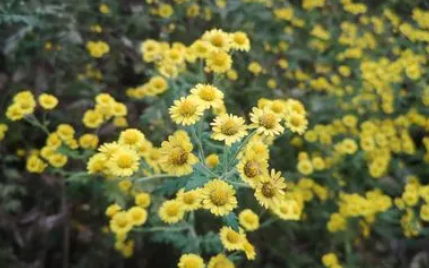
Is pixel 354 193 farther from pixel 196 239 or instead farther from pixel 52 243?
pixel 52 243

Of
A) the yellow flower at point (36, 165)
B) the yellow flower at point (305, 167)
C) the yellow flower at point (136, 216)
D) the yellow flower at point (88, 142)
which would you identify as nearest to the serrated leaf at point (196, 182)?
the yellow flower at point (136, 216)

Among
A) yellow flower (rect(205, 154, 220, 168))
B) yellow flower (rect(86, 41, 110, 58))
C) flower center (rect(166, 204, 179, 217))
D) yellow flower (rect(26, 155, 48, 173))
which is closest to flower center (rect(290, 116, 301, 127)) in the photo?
yellow flower (rect(205, 154, 220, 168))

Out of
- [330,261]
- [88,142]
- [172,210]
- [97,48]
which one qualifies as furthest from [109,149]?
[330,261]

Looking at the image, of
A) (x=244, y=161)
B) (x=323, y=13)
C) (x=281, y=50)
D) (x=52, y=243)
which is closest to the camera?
(x=244, y=161)

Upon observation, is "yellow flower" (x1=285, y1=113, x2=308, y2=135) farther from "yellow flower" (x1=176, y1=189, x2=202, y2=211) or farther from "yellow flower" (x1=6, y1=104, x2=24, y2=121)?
"yellow flower" (x1=6, y1=104, x2=24, y2=121)

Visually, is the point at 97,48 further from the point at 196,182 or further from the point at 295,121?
the point at 196,182

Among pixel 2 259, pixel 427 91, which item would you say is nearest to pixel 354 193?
pixel 427 91
